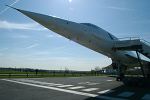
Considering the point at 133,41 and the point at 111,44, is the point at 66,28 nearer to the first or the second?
the point at 111,44

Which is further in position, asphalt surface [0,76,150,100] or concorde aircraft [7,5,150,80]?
concorde aircraft [7,5,150,80]

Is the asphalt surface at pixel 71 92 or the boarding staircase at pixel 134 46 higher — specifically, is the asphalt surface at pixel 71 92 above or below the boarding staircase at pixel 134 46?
below

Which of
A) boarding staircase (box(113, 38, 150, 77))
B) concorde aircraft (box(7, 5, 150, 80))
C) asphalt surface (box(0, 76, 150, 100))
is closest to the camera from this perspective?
asphalt surface (box(0, 76, 150, 100))

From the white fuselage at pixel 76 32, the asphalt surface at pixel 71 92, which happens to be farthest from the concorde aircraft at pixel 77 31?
→ the asphalt surface at pixel 71 92

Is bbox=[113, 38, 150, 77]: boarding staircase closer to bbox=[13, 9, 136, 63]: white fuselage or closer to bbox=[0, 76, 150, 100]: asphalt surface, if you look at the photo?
bbox=[13, 9, 136, 63]: white fuselage

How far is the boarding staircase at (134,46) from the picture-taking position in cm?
1249

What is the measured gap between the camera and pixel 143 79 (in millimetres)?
11188

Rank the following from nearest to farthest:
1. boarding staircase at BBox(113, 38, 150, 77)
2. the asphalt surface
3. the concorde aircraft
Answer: the asphalt surface → the concorde aircraft → boarding staircase at BBox(113, 38, 150, 77)

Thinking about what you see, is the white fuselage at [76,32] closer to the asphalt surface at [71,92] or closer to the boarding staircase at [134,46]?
the boarding staircase at [134,46]

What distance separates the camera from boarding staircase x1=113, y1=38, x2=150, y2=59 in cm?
1249

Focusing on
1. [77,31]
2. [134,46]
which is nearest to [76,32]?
[77,31]

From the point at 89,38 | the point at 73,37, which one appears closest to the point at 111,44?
the point at 89,38

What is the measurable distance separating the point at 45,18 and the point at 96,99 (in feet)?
17.1

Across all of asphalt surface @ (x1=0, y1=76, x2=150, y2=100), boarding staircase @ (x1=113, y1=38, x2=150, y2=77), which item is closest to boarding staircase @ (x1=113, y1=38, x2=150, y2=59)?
boarding staircase @ (x1=113, y1=38, x2=150, y2=77)
